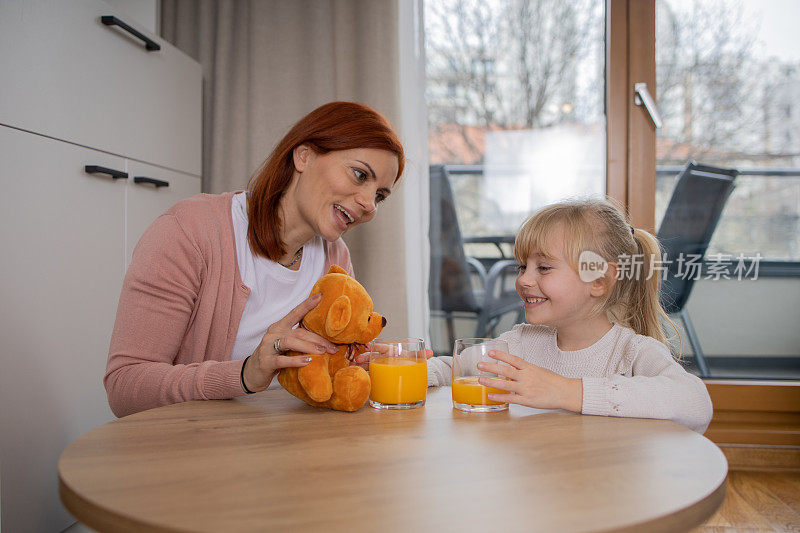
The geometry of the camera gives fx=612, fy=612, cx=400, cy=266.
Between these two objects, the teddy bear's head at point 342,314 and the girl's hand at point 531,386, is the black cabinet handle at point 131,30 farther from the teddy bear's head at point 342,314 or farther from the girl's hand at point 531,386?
the girl's hand at point 531,386

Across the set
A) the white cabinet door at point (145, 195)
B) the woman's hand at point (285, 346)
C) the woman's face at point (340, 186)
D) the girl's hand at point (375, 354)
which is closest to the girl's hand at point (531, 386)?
the girl's hand at point (375, 354)

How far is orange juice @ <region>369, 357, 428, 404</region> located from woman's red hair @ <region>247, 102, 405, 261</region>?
528 mm

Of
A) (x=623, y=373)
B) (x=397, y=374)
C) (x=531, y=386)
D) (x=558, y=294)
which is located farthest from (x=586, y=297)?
(x=397, y=374)

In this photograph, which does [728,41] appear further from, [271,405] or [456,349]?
[271,405]

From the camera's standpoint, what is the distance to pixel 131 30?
6.20 feet

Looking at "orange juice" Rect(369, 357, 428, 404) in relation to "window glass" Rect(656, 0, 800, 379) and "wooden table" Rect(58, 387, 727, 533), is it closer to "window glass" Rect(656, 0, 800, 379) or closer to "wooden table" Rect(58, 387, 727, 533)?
"wooden table" Rect(58, 387, 727, 533)

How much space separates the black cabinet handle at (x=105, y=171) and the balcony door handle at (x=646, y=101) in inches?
73.4

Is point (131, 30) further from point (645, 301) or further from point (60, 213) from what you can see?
point (645, 301)

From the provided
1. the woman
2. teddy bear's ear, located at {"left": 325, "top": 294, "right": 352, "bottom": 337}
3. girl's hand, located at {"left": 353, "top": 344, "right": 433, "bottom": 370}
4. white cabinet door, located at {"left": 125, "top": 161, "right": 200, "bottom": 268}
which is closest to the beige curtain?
white cabinet door, located at {"left": 125, "top": 161, "right": 200, "bottom": 268}

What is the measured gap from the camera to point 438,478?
63 cm

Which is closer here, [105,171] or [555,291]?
[555,291]

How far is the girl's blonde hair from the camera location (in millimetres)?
1295

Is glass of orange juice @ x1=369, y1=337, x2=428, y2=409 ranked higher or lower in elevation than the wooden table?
higher

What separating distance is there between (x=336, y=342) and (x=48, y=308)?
42.6 inches
